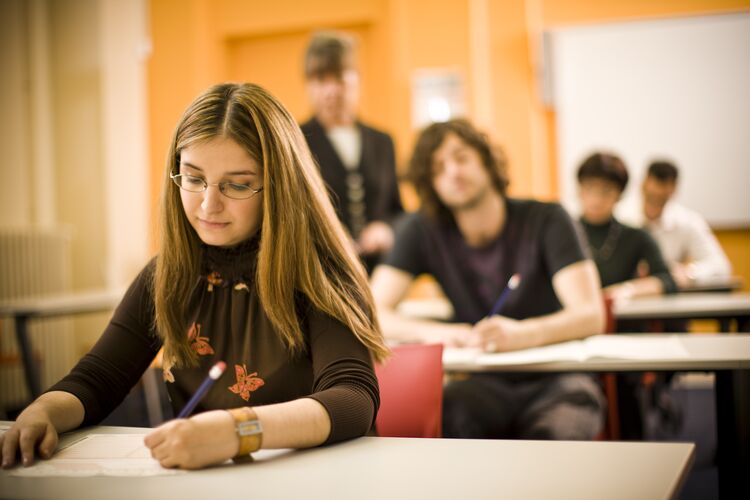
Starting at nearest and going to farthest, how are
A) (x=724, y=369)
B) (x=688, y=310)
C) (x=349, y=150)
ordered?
1. (x=724, y=369)
2. (x=688, y=310)
3. (x=349, y=150)

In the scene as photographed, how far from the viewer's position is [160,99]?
19.2 feet

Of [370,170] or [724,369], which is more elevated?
[370,170]

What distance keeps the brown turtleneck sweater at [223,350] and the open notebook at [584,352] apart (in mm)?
572

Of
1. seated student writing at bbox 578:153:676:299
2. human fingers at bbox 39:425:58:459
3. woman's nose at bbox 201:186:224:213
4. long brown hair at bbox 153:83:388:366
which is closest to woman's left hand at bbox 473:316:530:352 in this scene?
long brown hair at bbox 153:83:388:366

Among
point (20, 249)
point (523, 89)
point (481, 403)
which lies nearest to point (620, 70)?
point (523, 89)

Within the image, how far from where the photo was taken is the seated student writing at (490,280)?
1.92 m

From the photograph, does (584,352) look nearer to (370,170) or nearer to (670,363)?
(670,363)

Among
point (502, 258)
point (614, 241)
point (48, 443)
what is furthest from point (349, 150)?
point (48, 443)

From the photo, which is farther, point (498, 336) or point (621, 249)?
point (621, 249)

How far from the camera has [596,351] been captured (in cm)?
180

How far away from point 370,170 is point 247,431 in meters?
2.25

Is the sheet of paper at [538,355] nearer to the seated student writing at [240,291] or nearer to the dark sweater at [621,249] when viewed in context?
the seated student writing at [240,291]

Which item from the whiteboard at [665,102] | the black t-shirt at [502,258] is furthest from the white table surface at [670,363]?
the whiteboard at [665,102]

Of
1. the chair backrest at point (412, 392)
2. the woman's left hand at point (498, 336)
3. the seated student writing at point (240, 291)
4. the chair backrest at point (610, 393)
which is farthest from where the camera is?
the chair backrest at point (610, 393)
